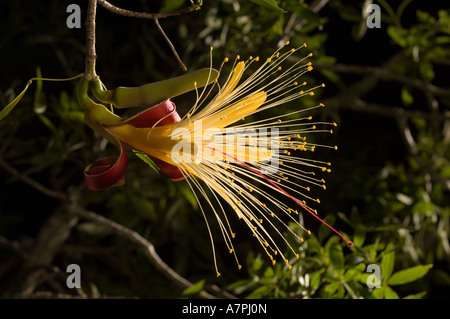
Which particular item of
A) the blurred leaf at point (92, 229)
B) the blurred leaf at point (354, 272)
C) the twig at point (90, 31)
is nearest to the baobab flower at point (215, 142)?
the twig at point (90, 31)

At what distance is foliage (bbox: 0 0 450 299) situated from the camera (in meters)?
1.28

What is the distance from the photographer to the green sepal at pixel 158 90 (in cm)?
80

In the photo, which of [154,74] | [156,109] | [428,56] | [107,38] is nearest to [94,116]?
[156,109]

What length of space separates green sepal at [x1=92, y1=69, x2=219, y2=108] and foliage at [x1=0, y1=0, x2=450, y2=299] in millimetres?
436

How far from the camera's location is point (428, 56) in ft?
5.58

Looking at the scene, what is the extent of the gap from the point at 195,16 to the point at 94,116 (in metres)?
1.08

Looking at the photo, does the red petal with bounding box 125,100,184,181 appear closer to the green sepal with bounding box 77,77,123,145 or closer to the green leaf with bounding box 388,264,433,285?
the green sepal with bounding box 77,77,123,145

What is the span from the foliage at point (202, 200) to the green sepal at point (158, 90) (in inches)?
17.2
